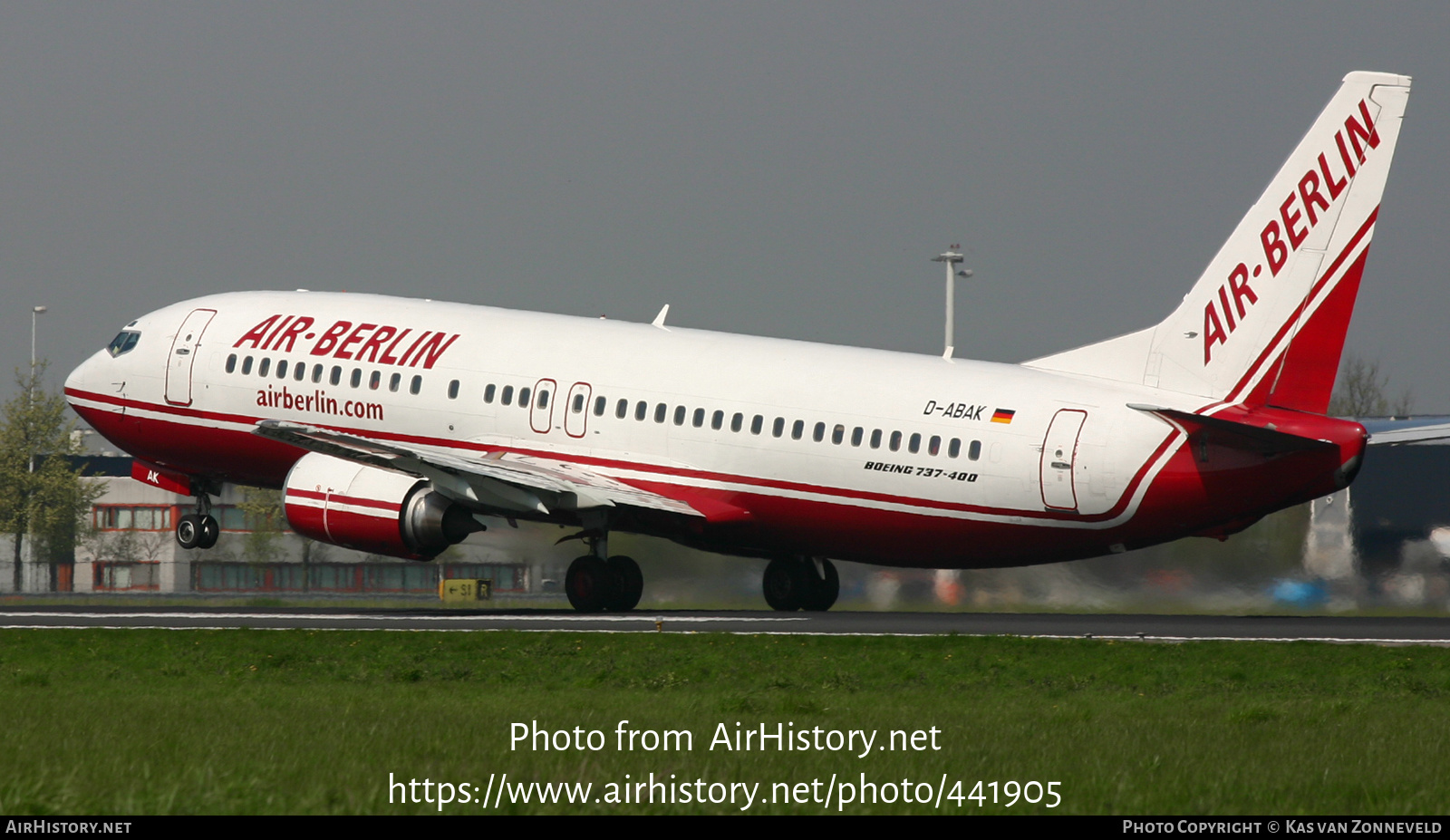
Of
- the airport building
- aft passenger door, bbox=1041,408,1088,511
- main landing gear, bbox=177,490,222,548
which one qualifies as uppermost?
aft passenger door, bbox=1041,408,1088,511

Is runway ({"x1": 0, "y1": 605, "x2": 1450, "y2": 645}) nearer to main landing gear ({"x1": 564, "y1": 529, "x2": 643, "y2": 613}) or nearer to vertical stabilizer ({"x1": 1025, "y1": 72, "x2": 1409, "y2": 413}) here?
A: main landing gear ({"x1": 564, "y1": 529, "x2": 643, "y2": 613})

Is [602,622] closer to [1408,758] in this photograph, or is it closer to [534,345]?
[534,345]

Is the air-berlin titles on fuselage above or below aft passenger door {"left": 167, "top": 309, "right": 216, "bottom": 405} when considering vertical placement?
above

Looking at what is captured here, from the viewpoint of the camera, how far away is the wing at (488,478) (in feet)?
107

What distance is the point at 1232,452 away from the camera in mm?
30750

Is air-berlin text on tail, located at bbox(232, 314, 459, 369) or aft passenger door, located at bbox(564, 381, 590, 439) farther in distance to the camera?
air-berlin text on tail, located at bbox(232, 314, 459, 369)

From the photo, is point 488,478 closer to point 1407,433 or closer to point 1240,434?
point 1240,434

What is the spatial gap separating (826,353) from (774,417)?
6.18ft

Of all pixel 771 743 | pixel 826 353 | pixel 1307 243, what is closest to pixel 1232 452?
pixel 1307 243

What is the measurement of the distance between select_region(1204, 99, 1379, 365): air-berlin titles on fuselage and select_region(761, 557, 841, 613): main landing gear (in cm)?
Result: 981

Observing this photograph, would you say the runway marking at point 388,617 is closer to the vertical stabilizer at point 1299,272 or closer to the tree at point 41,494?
the vertical stabilizer at point 1299,272

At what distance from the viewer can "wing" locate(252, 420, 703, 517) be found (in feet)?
107

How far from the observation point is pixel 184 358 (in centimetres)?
3972

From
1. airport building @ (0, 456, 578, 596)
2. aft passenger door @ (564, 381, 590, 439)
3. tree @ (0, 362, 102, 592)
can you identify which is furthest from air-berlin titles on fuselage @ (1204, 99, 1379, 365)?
tree @ (0, 362, 102, 592)
